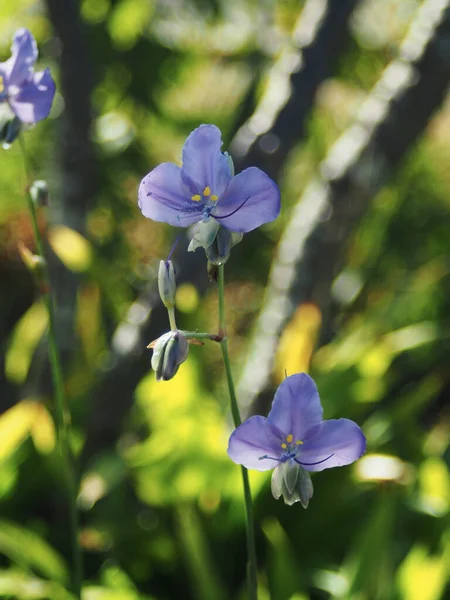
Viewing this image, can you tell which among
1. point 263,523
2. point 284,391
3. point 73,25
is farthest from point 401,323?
point 284,391

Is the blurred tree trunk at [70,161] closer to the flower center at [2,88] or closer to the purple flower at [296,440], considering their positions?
the flower center at [2,88]

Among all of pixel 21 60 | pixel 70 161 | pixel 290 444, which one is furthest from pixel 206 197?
pixel 70 161

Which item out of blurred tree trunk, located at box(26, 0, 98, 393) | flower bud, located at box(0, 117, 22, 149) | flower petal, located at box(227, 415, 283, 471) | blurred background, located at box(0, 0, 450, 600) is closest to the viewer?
flower petal, located at box(227, 415, 283, 471)

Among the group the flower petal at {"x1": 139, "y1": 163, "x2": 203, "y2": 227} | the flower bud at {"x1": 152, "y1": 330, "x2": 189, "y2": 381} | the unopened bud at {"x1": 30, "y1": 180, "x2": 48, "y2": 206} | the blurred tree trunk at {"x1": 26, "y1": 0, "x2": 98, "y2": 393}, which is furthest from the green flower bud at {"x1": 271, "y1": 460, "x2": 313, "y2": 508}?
the blurred tree trunk at {"x1": 26, "y1": 0, "x2": 98, "y2": 393}

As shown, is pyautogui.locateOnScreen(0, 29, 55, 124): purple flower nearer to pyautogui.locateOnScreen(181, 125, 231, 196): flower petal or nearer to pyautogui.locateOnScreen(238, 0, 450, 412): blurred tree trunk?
pyautogui.locateOnScreen(181, 125, 231, 196): flower petal

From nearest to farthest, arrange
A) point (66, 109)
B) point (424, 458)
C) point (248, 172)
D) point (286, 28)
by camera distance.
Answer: point (248, 172), point (424, 458), point (66, 109), point (286, 28)

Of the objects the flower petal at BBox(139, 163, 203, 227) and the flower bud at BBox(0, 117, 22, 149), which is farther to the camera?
the flower bud at BBox(0, 117, 22, 149)

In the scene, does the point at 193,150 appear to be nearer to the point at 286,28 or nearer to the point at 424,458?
the point at 424,458
